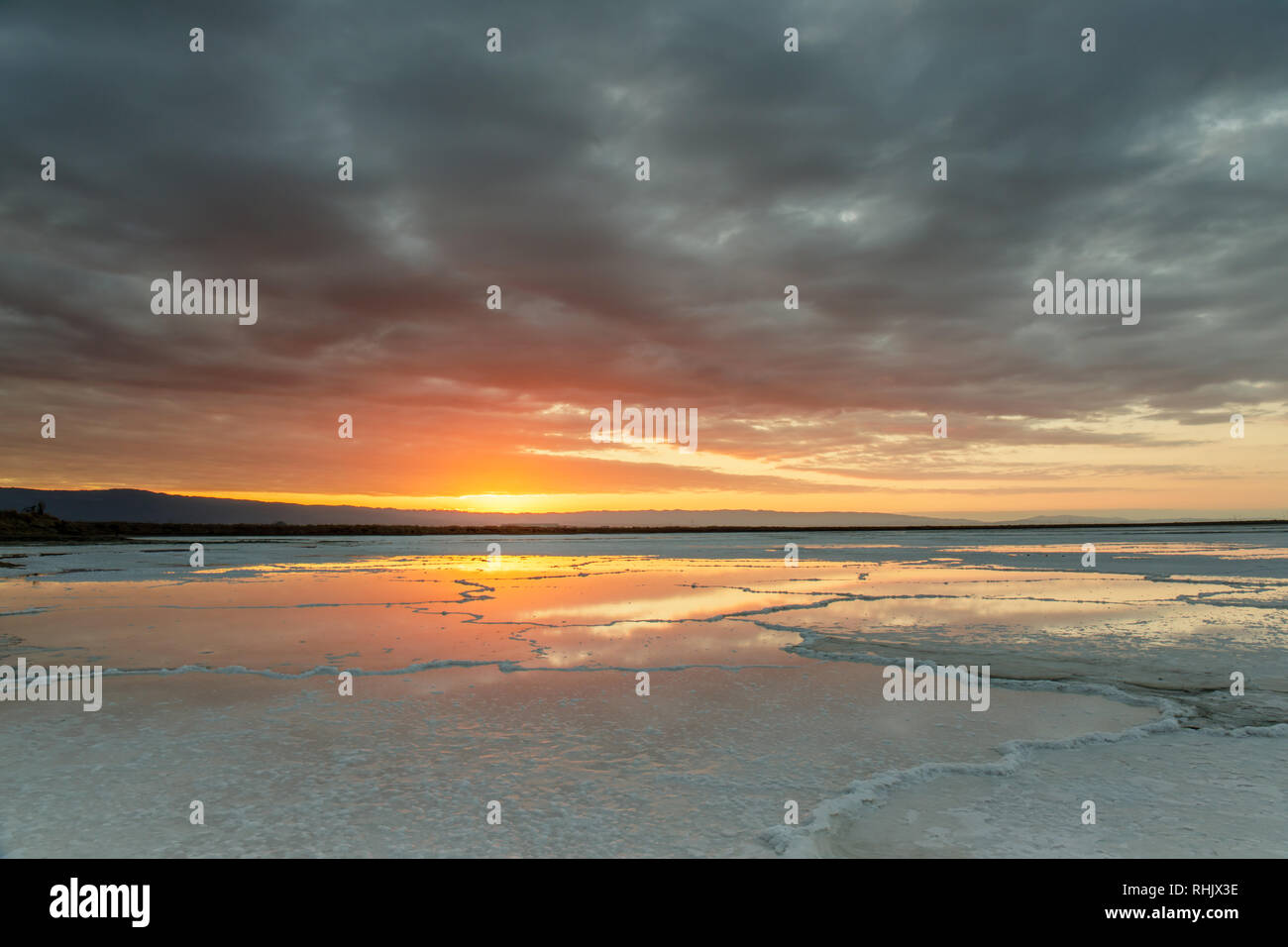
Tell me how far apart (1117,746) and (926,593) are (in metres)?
12.0

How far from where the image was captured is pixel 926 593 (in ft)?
57.8

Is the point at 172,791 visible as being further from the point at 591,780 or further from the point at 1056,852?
the point at 1056,852

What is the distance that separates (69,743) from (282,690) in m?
2.08

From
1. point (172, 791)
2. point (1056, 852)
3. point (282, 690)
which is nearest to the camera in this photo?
point (1056, 852)

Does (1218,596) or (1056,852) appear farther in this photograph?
(1218,596)

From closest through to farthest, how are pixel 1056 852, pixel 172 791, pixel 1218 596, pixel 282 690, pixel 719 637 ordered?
pixel 1056 852 → pixel 172 791 → pixel 282 690 → pixel 719 637 → pixel 1218 596

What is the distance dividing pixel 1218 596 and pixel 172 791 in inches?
806

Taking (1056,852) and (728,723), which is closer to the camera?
(1056,852)

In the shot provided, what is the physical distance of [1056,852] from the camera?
4.10 metres

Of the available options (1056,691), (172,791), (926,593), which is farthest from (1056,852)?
(926,593)
